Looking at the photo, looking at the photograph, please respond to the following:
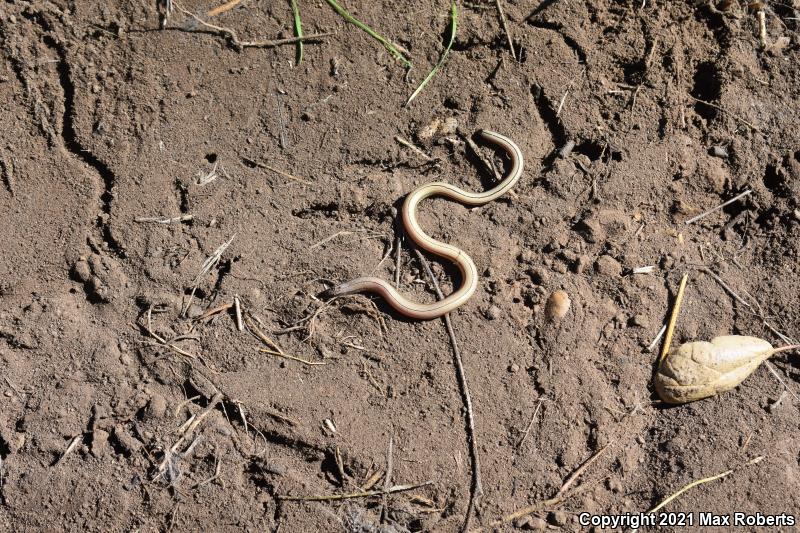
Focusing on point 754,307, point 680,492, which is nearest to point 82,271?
point 680,492

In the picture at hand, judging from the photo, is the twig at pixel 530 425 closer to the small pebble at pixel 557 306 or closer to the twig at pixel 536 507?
the twig at pixel 536 507

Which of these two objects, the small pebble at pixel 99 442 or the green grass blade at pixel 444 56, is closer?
the small pebble at pixel 99 442

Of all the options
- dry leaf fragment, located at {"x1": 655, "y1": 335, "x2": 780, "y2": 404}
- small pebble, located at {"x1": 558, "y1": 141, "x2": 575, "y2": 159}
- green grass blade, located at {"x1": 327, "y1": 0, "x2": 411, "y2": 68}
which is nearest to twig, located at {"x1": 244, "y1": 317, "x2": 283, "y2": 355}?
green grass blade, located at {"x1": 327, "y1": 0, "x2": 411, "y2": 68}

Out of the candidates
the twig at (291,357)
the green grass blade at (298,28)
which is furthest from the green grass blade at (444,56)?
the twig at (291,357)

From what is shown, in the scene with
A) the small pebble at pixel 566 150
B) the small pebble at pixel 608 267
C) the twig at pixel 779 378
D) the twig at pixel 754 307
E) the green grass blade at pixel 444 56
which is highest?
the green grass blade at pixel 444 56

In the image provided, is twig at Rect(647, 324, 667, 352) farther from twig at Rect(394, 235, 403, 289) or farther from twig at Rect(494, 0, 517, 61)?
twig at Rect(494, 0, 517, 61)

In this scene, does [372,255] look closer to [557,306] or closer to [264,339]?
[264,339]
